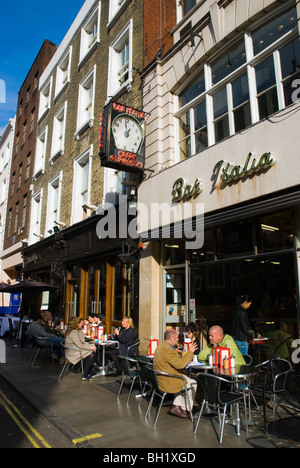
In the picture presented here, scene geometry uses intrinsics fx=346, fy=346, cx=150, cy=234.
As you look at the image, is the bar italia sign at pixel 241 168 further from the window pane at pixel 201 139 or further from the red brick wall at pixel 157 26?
the red brick wall at pixel 157 26

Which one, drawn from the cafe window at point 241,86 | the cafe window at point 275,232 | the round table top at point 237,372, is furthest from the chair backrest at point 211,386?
the cafe window at point 241,86

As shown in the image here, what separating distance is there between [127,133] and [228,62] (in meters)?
3.35

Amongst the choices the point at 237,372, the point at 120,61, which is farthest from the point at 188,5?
the point at 237,372

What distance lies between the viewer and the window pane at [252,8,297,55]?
6993mm

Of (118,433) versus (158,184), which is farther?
(158,184)

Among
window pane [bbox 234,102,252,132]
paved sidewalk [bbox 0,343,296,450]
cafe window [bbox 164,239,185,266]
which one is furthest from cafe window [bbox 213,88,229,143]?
paved sidewalk [bbox 0,343,296,450]

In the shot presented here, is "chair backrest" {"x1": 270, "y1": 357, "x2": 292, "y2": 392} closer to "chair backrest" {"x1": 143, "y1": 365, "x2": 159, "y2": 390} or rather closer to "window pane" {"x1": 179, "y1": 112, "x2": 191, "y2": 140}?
"chair backrest" {"x1": 143, "y1": 365, "x2": 159, "y2": 390}

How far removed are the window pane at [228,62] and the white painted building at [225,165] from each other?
1.0 inches

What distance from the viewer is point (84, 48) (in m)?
16.6

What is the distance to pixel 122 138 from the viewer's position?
10.1 metres

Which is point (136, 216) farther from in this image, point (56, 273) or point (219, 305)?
point (56, 273)

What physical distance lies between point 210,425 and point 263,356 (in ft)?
9.52
